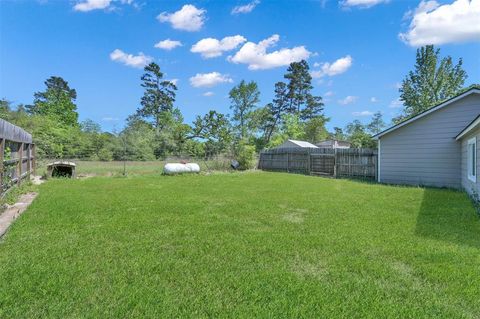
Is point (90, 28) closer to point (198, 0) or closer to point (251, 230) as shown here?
point (198, 0)

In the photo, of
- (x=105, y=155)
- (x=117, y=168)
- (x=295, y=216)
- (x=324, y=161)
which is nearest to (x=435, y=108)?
(x=324, y=161)

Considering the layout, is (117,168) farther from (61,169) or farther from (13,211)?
(13,211)

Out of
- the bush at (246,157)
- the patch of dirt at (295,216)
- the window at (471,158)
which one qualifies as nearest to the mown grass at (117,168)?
the bush at (246,157)

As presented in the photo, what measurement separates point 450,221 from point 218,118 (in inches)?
1220

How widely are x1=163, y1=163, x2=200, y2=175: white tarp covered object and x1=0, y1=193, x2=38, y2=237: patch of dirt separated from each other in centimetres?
724

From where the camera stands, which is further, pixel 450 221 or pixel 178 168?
pixel 178 168

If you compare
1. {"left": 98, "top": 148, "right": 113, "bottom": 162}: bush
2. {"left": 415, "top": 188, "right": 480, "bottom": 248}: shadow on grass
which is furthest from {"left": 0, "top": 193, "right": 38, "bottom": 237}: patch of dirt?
{"left": 98, "top": 148, "right": 113, "bottom": 162}: bush

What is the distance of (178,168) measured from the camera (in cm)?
1496

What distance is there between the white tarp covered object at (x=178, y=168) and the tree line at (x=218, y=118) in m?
5.28

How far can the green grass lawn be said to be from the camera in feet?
7.64

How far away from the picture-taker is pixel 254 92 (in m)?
39.7

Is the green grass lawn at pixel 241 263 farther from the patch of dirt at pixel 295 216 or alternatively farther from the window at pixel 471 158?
the window at pixel 471 158

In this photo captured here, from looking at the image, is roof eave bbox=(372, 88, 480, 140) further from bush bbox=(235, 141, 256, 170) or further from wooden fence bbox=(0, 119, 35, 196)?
wooden fence bbox=(0, 119, 35, 196)

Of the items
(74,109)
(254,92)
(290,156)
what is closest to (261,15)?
(290,156)
